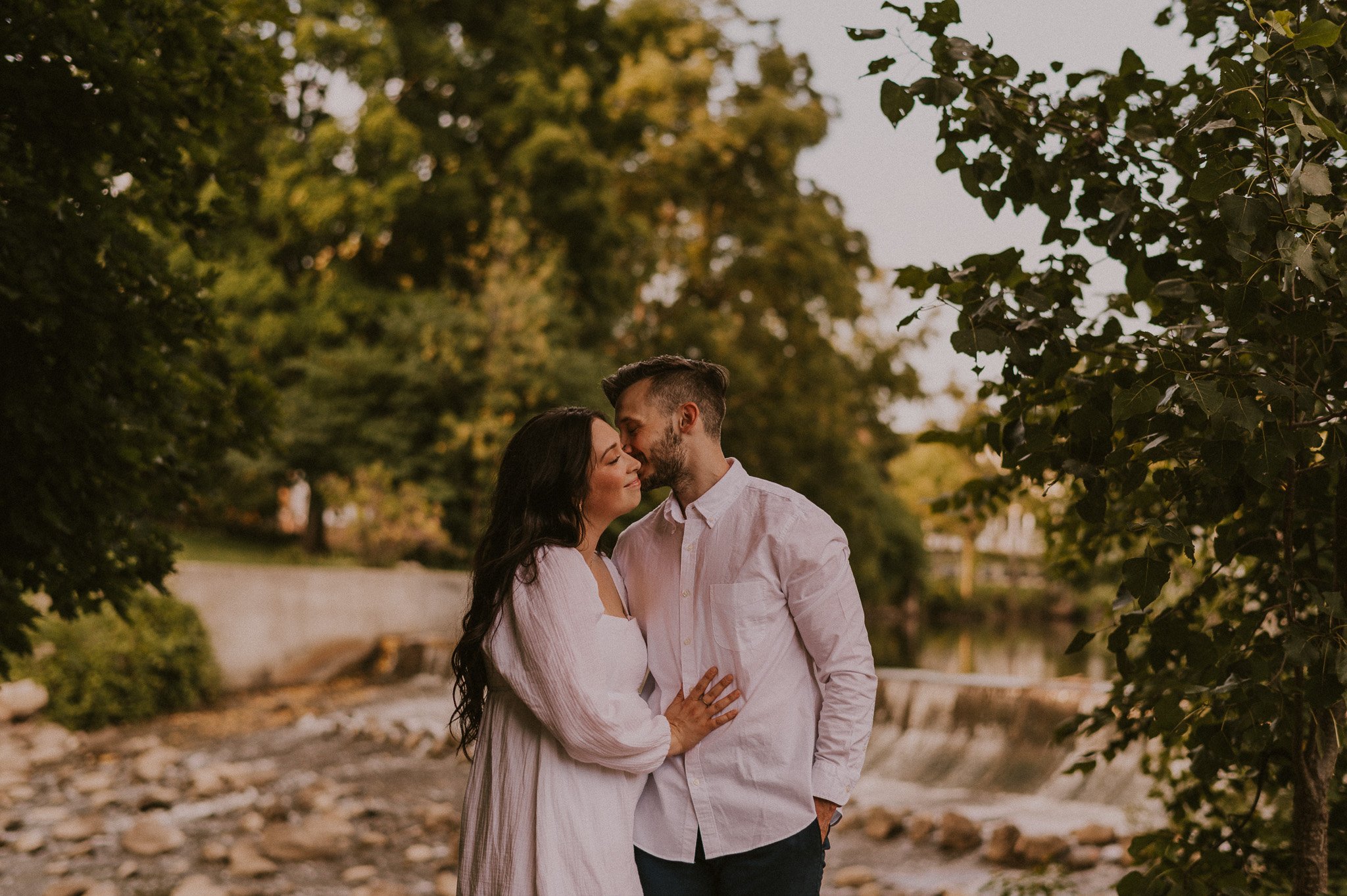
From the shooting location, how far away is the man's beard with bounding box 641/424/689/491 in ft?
9.34

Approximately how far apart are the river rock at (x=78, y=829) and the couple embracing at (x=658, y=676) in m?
6.33

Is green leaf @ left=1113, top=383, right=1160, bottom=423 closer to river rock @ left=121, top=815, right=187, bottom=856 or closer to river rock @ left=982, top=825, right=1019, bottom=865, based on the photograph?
river rock @ left=982, top=825, right=1019, bottom=865

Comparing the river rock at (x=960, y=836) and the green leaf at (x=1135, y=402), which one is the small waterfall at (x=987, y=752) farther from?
the green leaf at (x=1135, y=402)

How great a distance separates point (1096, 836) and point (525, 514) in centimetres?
650

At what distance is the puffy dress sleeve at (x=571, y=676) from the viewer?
2.46m

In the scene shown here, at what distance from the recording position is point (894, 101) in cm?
246

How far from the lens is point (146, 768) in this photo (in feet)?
30.6

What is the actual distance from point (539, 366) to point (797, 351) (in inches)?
222

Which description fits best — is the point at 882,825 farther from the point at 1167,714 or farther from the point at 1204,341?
the point at 1204,341

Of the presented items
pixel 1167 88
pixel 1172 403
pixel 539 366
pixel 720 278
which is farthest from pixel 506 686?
pixel 720 278

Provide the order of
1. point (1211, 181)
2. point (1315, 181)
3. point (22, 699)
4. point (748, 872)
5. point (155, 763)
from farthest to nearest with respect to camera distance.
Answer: point (22, 699)
point (155, 763)
point (748, 872)
point (1211, 181)
point (1315, 181)

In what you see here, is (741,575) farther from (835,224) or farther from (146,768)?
(835,224)

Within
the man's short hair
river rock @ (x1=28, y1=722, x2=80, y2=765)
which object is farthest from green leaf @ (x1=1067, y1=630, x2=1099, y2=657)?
river rock @ (x1=28, y1=722, x2=80, y2=765)

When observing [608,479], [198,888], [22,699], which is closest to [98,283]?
[608,479]
